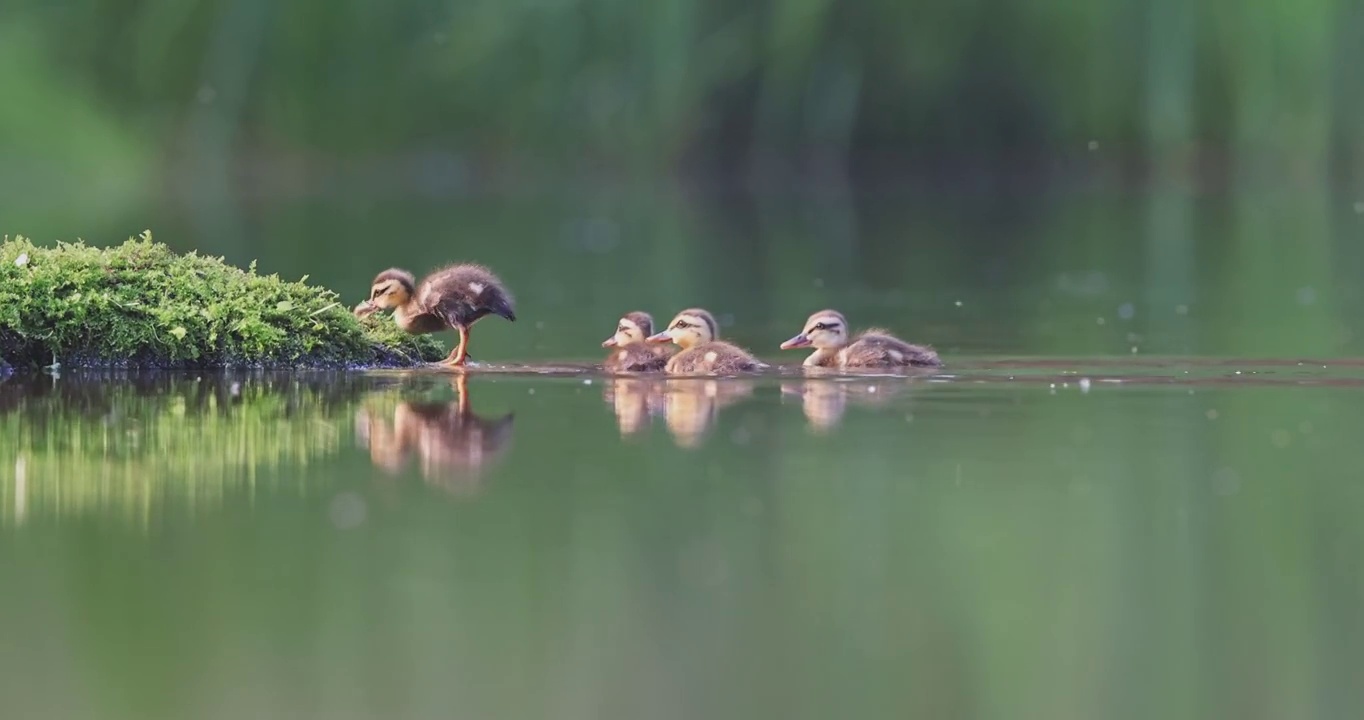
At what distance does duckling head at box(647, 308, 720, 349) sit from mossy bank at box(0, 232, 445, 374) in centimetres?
151

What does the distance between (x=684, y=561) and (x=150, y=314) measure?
182 inches

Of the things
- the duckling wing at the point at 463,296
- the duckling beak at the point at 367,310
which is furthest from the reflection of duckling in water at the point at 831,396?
the duckling beak at the point at 367,310

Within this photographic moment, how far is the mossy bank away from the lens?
9648 millimetres

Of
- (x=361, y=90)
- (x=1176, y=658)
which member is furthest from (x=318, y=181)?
(x=1176, y=658)

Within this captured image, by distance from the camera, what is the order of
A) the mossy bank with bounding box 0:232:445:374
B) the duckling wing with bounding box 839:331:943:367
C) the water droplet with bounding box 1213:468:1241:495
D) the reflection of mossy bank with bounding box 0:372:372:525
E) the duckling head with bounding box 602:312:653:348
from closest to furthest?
the reflection of mossy bank with bounding box 0:372:372:525, the water droplet with bounding box 1213:468:1241:495, the mossy bank with bounding box 0:232:445:374, the duckling wing with bounding box 839:331:943:367, the duckling head with bounding box 602:312:653:348

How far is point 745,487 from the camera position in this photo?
6852 millimetres

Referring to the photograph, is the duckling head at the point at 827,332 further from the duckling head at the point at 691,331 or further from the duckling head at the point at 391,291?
the duckling head at the point at 391,291

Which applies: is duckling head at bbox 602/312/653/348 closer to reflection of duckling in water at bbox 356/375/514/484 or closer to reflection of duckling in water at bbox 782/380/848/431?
reflection of duckling in water at bbox 782/380/848/431

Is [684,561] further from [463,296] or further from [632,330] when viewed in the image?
[632,330]

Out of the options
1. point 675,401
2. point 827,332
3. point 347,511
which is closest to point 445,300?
point 675,401

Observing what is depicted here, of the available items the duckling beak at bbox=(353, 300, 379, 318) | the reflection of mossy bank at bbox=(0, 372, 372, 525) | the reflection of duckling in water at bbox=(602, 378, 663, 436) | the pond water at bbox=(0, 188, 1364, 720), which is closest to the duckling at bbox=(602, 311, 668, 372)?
the pond water at bbox=(0, 188, 1364, 720)

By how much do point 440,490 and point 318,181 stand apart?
2211 cm

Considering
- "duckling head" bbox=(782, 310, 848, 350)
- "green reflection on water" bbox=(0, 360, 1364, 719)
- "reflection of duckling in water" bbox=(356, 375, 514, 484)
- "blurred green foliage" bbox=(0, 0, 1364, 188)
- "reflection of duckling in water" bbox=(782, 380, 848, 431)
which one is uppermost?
"blurred green foliage" bbox=(0, 0, 1364, 188)

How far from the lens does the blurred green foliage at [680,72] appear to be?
886 inches
